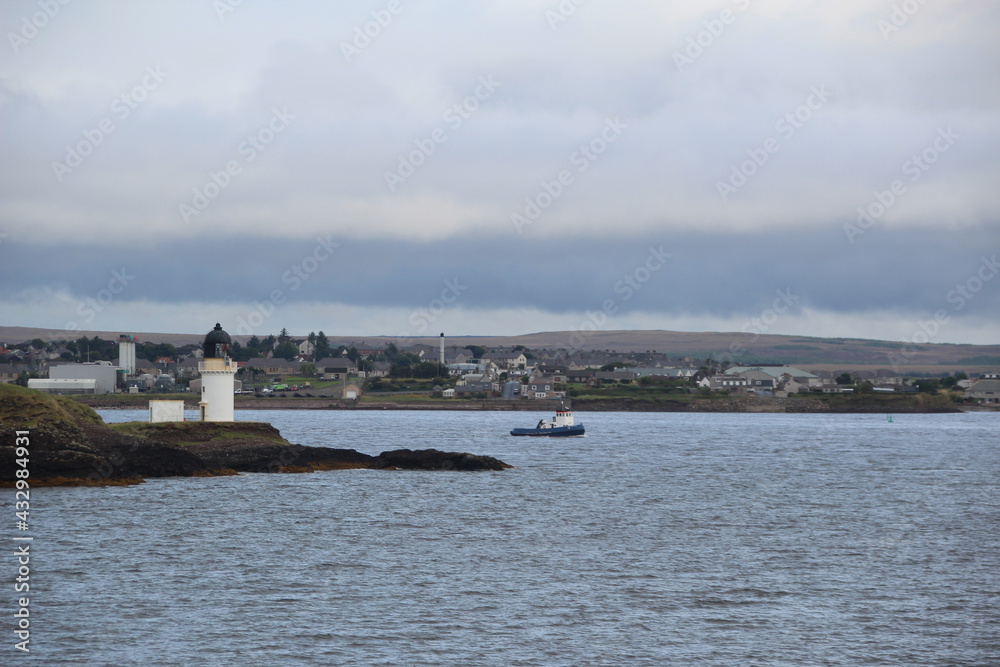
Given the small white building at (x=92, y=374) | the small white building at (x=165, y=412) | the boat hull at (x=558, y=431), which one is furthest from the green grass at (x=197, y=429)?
the small white building at (x=92, y=374)

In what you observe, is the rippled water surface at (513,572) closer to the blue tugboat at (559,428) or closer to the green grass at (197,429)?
the green grass at (197,429)

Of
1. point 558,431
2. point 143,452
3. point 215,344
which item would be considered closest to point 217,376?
point 215,344

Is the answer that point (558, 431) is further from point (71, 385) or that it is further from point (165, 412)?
point (71, 385)

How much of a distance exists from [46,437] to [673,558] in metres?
28.6

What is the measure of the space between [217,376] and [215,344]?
1.76m

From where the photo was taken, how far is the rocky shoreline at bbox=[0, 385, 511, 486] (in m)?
44.8

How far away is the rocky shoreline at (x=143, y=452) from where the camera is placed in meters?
44.8

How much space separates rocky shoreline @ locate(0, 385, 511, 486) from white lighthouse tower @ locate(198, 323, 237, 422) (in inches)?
34.8

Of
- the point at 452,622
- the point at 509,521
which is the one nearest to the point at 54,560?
the point at 452,622

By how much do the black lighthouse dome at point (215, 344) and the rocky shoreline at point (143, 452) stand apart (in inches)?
146

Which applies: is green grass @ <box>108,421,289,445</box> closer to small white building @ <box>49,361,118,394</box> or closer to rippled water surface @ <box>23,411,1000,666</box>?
rippled water surface @ <box>23,411,1000,666</box>

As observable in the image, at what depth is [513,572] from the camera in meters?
28.7

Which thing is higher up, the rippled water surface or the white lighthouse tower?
the white lighthouse tower

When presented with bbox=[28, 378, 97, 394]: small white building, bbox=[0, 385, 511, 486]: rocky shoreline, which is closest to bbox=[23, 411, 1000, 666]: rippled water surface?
bbox=[0, 385, 511, 486]: rocky shoreline
